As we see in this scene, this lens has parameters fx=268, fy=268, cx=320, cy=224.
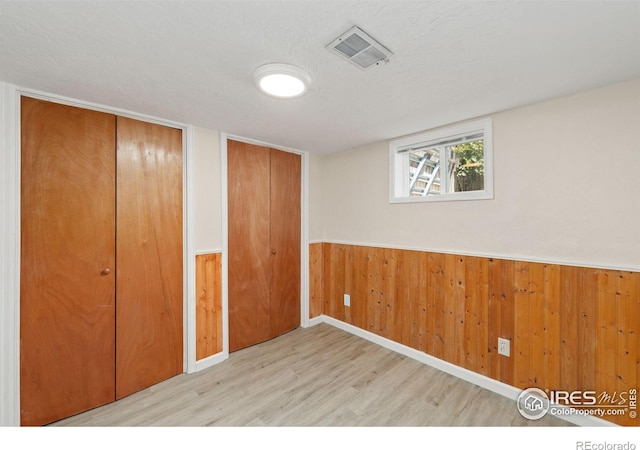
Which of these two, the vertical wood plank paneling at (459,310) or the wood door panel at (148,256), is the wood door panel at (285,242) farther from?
the vertical wood plank paneling at (459,310)

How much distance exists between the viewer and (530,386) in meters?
2.04

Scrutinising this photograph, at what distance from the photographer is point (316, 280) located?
3645 mm

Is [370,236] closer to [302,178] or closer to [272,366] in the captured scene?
[302,178]

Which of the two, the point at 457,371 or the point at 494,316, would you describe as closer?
Answer: the point at 494,316

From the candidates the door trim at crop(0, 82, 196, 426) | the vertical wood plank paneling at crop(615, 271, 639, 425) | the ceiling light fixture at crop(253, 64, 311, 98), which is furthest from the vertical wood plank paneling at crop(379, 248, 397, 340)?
the door trim at crop(0, 82, 196, 426)

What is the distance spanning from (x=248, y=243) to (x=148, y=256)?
0.96 metres

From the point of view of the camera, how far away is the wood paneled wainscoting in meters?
1.73

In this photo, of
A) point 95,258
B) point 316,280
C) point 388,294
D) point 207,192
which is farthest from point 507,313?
point 95,258

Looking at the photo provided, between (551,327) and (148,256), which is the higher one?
(148,256)

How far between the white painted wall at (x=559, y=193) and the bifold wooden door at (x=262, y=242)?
1.51 metres

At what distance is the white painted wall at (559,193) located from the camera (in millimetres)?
1704

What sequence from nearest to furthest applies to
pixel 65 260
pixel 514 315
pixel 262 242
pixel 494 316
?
pixel 65 260, pixel 514 315, pixel 494 316, pixel 262 242

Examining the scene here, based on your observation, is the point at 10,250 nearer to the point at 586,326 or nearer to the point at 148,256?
the point at 148,256
